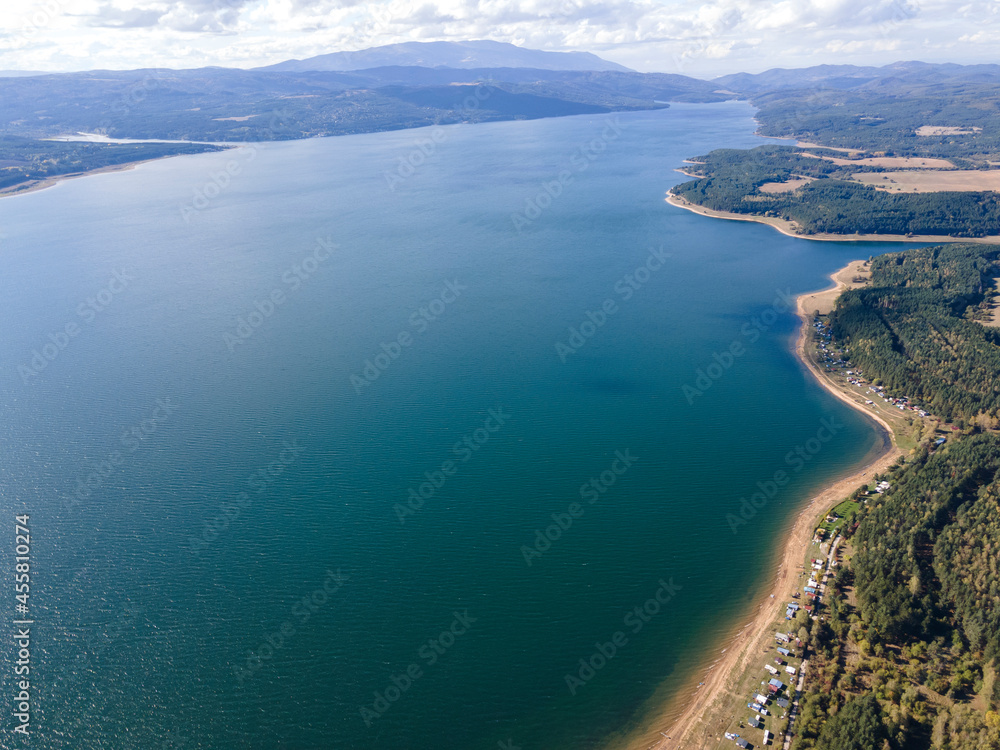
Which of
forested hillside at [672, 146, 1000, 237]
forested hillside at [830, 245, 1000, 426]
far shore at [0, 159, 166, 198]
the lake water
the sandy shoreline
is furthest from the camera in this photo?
far shore at [0, 159, 166, 198]

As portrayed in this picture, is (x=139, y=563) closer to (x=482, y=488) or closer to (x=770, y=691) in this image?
(x=482, y=488)

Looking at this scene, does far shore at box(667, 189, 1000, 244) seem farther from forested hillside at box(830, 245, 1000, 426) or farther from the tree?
the tree

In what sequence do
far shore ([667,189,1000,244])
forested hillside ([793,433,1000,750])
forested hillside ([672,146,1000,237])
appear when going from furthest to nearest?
forested hillside ([672,146,1000,237]), far shore ([667,189,1000,244]), forested hillside ([793,433,1000,750])

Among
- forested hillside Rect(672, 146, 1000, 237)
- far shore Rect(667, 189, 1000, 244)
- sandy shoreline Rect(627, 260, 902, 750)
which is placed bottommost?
sandy shoreline Rect(627, 260, 902, 750)

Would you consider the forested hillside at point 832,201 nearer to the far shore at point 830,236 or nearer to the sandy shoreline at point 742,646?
the far shore at point 830,236

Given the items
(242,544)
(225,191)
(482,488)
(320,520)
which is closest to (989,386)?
(482,488)

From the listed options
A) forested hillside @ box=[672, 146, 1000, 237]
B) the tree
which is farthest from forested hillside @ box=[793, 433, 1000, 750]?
forested hillside @ box=[672, 146, 1000, 237]

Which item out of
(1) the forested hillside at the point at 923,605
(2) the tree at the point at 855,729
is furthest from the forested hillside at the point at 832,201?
(2) the tree at the point at 855,729
